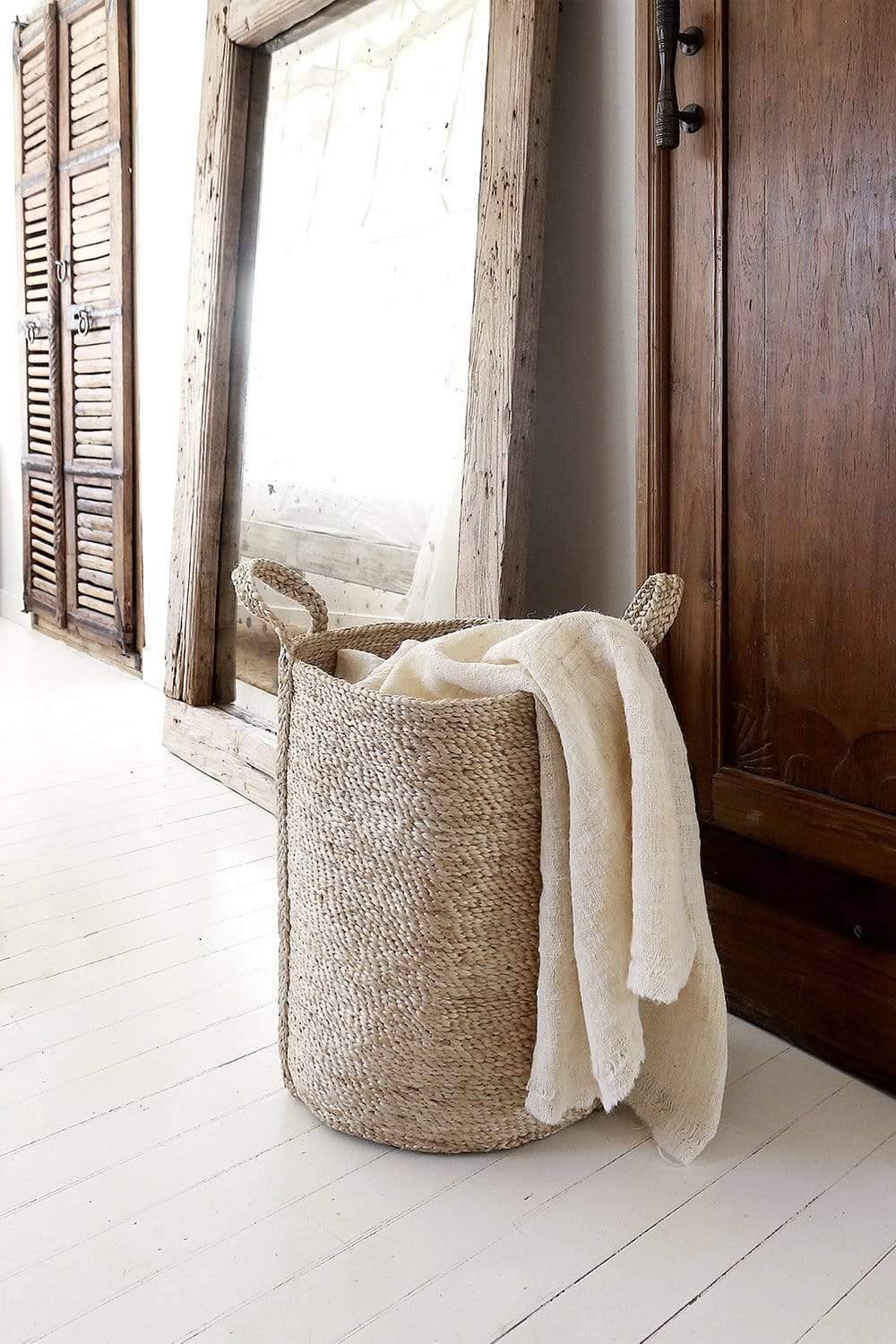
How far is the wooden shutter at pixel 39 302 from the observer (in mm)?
3826

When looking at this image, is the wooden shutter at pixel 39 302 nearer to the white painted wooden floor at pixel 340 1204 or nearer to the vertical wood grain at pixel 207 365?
the vertical wood grain at pixel 207 365

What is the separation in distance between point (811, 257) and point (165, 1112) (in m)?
1.28

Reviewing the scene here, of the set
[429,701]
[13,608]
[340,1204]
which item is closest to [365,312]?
[429,701]

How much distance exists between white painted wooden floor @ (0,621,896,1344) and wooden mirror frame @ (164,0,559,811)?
0.78m

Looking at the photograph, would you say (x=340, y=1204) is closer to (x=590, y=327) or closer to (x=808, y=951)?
(x=808, y=951)

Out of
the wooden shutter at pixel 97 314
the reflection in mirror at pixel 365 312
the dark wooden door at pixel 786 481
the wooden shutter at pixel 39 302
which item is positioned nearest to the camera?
the dark wooden door at pixel 786 481

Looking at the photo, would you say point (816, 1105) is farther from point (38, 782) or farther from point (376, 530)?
point (38, 782)

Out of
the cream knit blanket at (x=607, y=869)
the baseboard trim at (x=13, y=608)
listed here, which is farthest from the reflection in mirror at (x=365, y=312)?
the baseboard trim at (x=13, y=608)

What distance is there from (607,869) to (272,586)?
1.75ft

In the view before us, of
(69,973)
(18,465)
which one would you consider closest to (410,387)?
(69,973)

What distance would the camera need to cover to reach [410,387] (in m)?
2.07

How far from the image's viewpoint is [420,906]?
4.01ft

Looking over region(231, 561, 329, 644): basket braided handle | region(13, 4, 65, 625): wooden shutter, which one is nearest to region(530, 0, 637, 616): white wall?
region(231, 561, 329, 644): basket braided handle

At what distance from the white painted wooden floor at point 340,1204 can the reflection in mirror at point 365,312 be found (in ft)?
2.79
